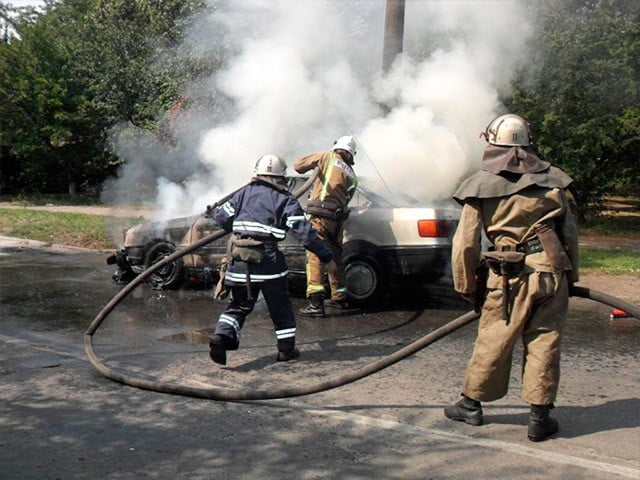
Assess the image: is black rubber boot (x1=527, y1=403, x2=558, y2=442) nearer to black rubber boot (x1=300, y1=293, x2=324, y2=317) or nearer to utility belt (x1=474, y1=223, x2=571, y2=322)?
utility belt (x1=474, y1=223, x2=571, y2=322)

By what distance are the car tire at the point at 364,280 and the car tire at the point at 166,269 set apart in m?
2.22

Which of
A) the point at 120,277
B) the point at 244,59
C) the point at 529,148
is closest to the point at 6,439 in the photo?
the point at 529,148

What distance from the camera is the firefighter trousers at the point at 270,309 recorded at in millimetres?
6008

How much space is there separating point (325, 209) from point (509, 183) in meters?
3.55

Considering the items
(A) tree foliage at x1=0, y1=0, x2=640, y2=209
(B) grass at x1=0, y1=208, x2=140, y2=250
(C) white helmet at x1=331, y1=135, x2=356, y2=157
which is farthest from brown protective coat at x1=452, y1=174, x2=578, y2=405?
(A) tree foliage at x1=0, y1=0, x2=640, y2=209

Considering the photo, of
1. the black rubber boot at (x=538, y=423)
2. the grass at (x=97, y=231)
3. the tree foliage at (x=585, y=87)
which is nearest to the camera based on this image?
the black rubber boot at (x=538, y=423)

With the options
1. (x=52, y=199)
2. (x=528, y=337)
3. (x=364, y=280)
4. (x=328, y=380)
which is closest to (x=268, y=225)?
(x=328, y=380)

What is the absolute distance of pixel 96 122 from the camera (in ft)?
80.4

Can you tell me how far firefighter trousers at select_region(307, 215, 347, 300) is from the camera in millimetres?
7930

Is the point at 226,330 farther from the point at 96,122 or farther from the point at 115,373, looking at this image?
the point at 96,122

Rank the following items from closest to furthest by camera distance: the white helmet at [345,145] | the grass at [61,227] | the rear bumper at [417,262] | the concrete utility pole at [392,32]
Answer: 1. the white helmet at [345,145]
2. the rear bumper at [417,262]
3. the concrete utility pole at [392,32]
4. the grass at [61,227]

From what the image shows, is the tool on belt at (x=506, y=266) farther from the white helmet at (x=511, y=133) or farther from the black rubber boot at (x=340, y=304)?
the black rubber boot at (x=340, y=304)

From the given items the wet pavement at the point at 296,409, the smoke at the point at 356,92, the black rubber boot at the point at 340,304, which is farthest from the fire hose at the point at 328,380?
the smoke at the point at 356,92

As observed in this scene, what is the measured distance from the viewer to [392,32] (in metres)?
11.1
